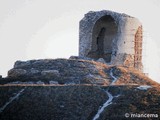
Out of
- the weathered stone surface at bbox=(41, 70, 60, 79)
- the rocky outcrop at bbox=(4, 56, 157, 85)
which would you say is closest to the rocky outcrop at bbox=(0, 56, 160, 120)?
the rocky outcrop at bbox=(4, 56, 157, 85)

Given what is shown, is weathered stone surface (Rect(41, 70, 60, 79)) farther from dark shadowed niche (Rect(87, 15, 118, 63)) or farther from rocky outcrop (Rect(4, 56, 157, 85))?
dark shadowed niche (Rect(87, 15, 118, 63))

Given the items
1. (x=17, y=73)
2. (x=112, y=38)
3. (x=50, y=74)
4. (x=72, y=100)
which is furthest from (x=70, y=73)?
(x=112, y=38)

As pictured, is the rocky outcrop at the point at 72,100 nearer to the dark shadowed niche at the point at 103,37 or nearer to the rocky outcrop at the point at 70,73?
the rocky outcrop at the point at 70,73

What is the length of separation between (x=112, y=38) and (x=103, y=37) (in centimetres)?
99

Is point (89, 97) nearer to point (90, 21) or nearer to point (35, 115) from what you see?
point (35, 115)

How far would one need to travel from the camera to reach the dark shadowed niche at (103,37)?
3628 centimetres

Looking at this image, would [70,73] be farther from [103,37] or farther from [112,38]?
[112,38]

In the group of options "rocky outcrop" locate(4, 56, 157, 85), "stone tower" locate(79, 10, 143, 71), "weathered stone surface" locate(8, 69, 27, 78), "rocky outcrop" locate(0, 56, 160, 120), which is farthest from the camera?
"stone tower" locate(79, 10, 143, 71)

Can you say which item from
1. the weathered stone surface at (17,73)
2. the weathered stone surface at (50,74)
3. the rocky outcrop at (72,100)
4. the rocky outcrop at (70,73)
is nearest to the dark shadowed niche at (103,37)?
the rocky outcrop at (70,73)

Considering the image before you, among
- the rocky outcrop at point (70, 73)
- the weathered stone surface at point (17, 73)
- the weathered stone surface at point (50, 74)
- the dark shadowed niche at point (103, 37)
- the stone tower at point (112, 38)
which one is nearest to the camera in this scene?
the rocky outcrop at point (70, 73)

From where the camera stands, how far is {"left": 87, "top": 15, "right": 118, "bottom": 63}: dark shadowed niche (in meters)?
36.3

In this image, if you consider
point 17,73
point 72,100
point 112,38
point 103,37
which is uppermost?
point 103,37

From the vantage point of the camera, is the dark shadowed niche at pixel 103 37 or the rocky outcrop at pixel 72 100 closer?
the rocky outcrop at pixel 72 100

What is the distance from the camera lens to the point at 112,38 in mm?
37750
